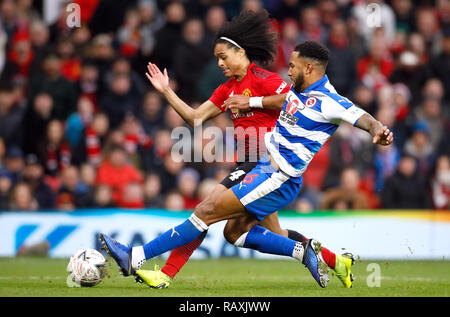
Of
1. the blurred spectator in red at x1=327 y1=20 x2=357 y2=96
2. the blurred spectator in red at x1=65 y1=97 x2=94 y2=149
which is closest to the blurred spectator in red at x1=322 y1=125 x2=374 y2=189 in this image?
the blurred spectator in red at x1=327 y1=20 x2=357 y2=96

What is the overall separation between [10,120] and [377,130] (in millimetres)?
8144

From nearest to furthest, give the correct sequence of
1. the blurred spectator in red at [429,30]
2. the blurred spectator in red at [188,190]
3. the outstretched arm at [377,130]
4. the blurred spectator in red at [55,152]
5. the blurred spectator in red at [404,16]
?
the outstretched arm at [377,130], the blurred spectator in red at [188,190], the blurred spectator in red at [55,152], the blurred spectator in red at [429,30], the blurred spectator in red at [404,16]

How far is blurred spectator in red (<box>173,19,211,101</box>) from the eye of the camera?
556 inches

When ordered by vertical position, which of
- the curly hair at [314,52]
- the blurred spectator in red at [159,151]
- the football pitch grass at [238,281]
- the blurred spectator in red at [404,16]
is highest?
the blurred spectator in red at [404,16]

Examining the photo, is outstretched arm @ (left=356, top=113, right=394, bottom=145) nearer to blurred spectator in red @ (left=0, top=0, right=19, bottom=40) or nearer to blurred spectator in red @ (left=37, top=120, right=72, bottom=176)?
blurred spectator in red @ (left=37, top=120, right=72, bottom=176)

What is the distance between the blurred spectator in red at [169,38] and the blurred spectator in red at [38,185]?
2.96 metres

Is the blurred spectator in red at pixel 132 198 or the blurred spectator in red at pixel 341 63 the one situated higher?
the blurred spectator in red at pixel 341 63

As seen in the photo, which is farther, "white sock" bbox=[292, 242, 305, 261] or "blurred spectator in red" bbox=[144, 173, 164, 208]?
"blurred spectator in red" bbox=[144, 173, 164, 208]

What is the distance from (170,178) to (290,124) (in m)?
5.96

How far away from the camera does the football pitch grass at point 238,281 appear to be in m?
7.36

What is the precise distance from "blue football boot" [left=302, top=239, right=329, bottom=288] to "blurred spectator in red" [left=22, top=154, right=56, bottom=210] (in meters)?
5.76

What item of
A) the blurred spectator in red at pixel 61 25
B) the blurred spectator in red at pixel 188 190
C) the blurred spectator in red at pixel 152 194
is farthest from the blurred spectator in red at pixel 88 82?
the blurred spectator in red at pixel 188 190

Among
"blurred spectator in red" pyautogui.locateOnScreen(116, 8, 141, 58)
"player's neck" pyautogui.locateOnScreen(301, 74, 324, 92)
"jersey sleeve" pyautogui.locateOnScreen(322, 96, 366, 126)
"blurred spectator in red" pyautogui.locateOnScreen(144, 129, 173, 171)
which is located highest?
"blurred spectator in red" pyautogui.locateOnScreen(116, 8, 141, 58)

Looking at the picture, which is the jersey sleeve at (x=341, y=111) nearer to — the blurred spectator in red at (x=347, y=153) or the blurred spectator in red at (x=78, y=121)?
the blurred spectator in red at (x=347, y=153)
